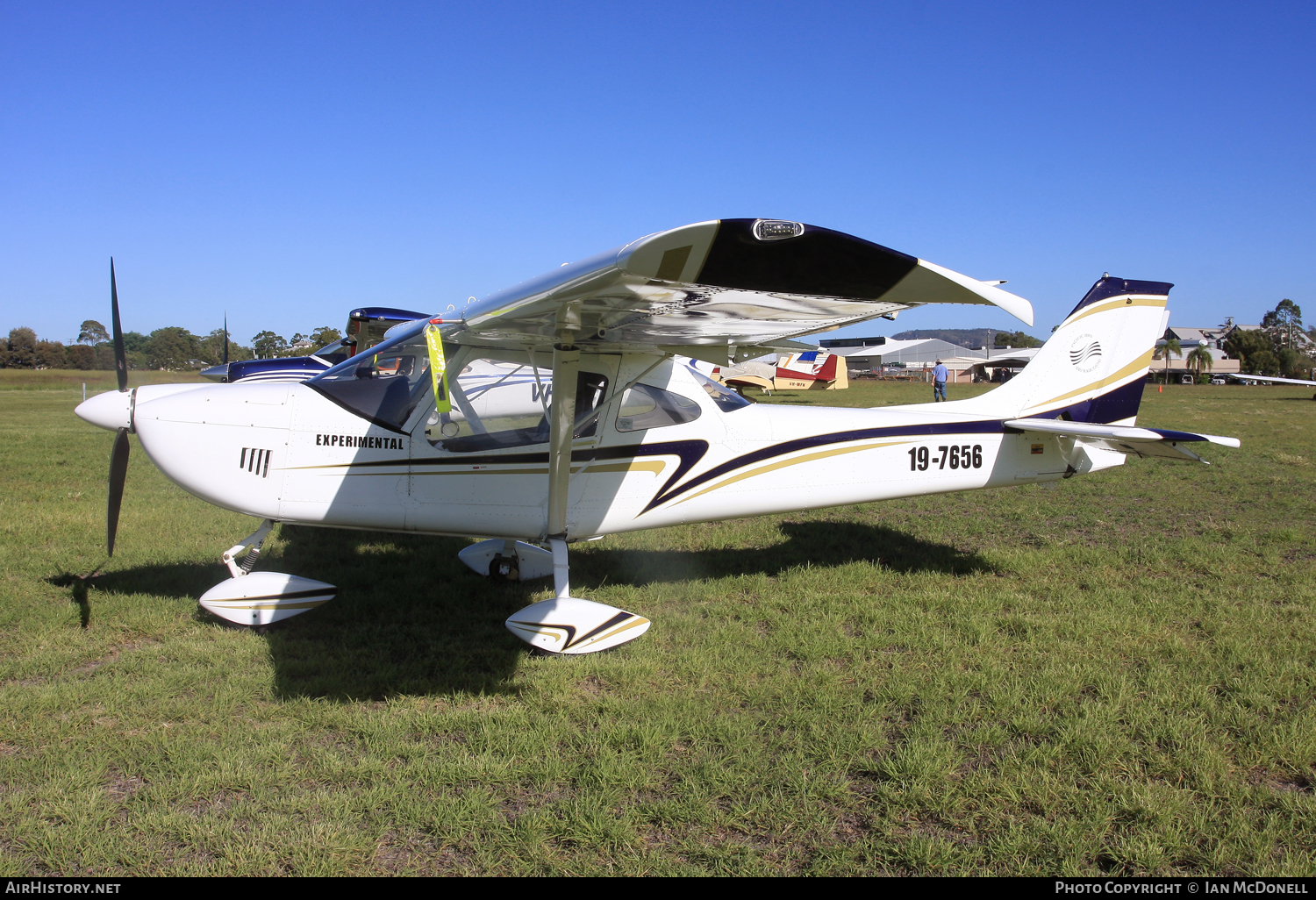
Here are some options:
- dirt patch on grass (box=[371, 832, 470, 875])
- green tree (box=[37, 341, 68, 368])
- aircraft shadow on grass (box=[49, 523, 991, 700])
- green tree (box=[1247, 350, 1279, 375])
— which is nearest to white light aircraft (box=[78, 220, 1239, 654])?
aircraft shadow on grass (box=[49, 523, 991, 700])

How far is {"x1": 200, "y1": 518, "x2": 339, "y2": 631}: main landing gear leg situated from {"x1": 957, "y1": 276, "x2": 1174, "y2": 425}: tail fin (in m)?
5.09

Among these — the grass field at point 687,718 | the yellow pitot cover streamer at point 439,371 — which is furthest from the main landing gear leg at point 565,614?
the yellow pitot cover streamer at point 439,371

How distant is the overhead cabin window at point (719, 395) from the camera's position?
546cm

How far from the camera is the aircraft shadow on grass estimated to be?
13.5ft

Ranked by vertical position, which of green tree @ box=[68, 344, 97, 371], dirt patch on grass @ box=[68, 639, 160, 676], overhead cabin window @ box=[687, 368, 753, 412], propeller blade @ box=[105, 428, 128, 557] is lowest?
dirt patch on grass @ box=[68, 639, 160, 676]

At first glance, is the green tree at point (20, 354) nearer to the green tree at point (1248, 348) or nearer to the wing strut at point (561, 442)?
the wing strut at point (561, 442)

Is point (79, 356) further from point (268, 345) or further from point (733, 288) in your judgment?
point (733, 288)

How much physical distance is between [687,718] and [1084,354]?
4.72 meters

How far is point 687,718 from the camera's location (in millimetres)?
3604

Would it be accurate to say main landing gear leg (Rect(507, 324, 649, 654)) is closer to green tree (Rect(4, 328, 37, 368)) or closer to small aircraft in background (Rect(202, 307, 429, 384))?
small aircraft in background (Rect(202, 307, 429, 384))

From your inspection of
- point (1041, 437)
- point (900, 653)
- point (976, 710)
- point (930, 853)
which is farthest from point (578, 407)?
point (1041, 437)

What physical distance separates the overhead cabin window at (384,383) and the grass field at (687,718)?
141 centimetres

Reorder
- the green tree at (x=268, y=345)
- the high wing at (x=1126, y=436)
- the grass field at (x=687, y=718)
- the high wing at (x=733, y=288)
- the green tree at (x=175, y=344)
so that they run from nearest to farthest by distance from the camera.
Answer: 1. the high wing at (x=733, y=288)
2. the grass field at (x=687, y=718)
3. the high wing at (x=1126, y=436)
4. the green tree at (x=268, y=345)
5. the green tree at (x=175, y=344)


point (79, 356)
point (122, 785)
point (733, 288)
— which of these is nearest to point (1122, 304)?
point (733, 288)
